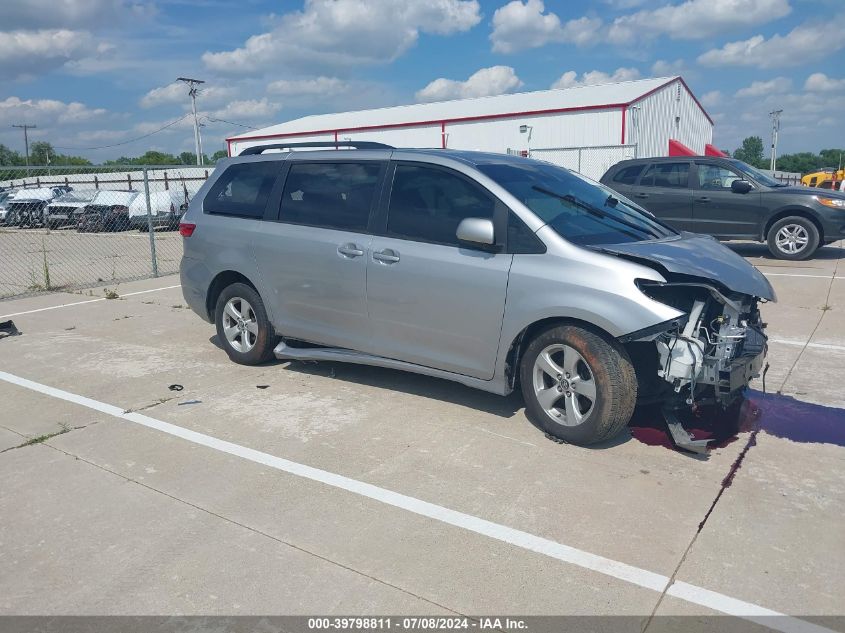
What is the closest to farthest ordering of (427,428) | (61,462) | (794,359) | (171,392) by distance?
(61,462)
(427,428)
(171,392)
(794,359)

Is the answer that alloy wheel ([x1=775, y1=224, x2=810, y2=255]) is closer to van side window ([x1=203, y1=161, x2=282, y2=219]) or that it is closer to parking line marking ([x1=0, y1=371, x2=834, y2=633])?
van side window ([x1=203, y1=161, x2=282, y2=219])

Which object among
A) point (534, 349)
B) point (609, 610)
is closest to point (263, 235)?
point (534, 349)

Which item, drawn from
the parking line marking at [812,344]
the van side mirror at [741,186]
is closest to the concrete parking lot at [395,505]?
the parking line marking at [812,344]

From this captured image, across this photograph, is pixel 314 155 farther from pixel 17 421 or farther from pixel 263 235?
pixel 17 421

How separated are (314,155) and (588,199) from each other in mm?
2325

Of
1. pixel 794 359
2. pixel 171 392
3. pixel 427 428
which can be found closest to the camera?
pixel 427 428

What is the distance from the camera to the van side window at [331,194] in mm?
5402

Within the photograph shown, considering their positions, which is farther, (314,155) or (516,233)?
(314,155)

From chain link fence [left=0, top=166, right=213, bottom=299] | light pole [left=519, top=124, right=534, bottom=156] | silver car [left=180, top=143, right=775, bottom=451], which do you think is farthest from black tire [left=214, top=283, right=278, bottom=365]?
light pole [left=519, top=124, right=534, bottom=156]

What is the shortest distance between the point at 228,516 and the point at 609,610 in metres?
1.99

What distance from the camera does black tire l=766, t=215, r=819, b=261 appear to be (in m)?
11.9

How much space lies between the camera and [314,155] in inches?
231

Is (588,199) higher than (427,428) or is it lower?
higher

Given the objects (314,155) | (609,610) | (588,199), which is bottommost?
(609,610)
